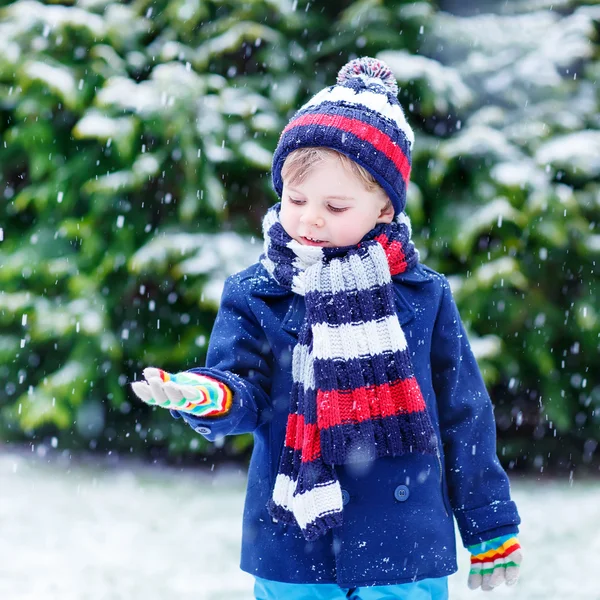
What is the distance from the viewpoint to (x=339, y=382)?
1968 mm

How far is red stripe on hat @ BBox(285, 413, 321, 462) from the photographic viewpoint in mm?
1942

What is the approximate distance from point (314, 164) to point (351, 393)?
1.72 ft

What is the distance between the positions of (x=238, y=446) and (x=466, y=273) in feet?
5.20

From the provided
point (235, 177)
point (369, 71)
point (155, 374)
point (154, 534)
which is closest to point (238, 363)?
point (155, 374)

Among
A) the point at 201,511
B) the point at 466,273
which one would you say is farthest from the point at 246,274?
the point at 466,273

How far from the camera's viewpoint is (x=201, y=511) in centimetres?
446

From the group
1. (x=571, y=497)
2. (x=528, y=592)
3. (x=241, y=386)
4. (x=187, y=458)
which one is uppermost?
(x=241, y=386)

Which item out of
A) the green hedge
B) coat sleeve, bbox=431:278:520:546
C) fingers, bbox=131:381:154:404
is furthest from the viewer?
the green hedge

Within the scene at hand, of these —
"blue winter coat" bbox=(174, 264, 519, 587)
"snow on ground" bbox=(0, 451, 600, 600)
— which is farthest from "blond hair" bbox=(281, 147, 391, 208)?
"snow on ground" bbox=(0, 451, 600, 600)

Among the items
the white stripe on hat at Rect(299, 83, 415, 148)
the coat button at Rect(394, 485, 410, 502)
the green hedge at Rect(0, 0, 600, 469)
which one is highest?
the white stripe on hat at Rect(299, 83, 415, 148)

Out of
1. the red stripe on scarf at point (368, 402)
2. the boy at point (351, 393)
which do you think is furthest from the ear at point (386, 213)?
the red stripe on scarf at point (368, 402)

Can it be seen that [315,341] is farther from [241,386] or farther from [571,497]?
[571,497]

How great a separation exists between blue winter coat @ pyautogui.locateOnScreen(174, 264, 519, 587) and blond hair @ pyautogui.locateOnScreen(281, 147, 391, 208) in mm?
252

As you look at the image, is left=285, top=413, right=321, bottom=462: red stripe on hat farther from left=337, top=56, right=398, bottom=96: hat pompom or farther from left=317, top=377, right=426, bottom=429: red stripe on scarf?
left=337, top=56, right=398, bottom=96: hat pompom
